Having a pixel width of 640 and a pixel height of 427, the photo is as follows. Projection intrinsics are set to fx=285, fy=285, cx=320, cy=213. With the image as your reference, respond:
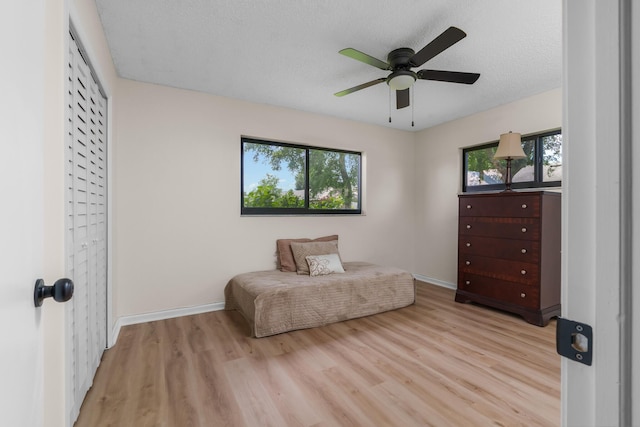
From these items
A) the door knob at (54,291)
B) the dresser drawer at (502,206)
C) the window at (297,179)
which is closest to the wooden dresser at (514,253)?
the dresser drawer at (502,206)

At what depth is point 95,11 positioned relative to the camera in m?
1.86

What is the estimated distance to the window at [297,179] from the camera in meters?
3.58

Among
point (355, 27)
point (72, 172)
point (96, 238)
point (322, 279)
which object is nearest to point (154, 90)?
point (96, 238)

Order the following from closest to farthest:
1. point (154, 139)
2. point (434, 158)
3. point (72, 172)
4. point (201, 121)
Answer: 1. point (72, 172)
2. point (154, 139)
3. point (201, 121)
4. point (434, 158)

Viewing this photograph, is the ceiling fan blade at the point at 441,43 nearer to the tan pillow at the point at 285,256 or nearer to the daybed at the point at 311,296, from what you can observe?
the daybed at the point at 311,296

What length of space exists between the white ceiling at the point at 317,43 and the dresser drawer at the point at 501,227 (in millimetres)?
1423

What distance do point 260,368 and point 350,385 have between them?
2.14ft

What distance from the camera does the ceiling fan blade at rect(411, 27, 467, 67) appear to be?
1734 millimetres

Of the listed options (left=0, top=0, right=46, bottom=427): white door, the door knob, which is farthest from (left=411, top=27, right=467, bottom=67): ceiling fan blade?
the door knob

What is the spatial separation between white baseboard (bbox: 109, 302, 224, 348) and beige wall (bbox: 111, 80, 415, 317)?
5 cm

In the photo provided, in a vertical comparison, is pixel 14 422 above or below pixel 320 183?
below

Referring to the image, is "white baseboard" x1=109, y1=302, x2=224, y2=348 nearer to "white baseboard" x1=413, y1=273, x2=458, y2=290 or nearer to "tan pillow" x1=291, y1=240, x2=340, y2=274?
"tan pillow" x1=291, y1=240, x2=340, y2=274

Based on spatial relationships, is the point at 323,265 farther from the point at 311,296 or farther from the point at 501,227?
the point at 501,227

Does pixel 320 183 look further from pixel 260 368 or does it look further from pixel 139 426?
pixel 139 426
